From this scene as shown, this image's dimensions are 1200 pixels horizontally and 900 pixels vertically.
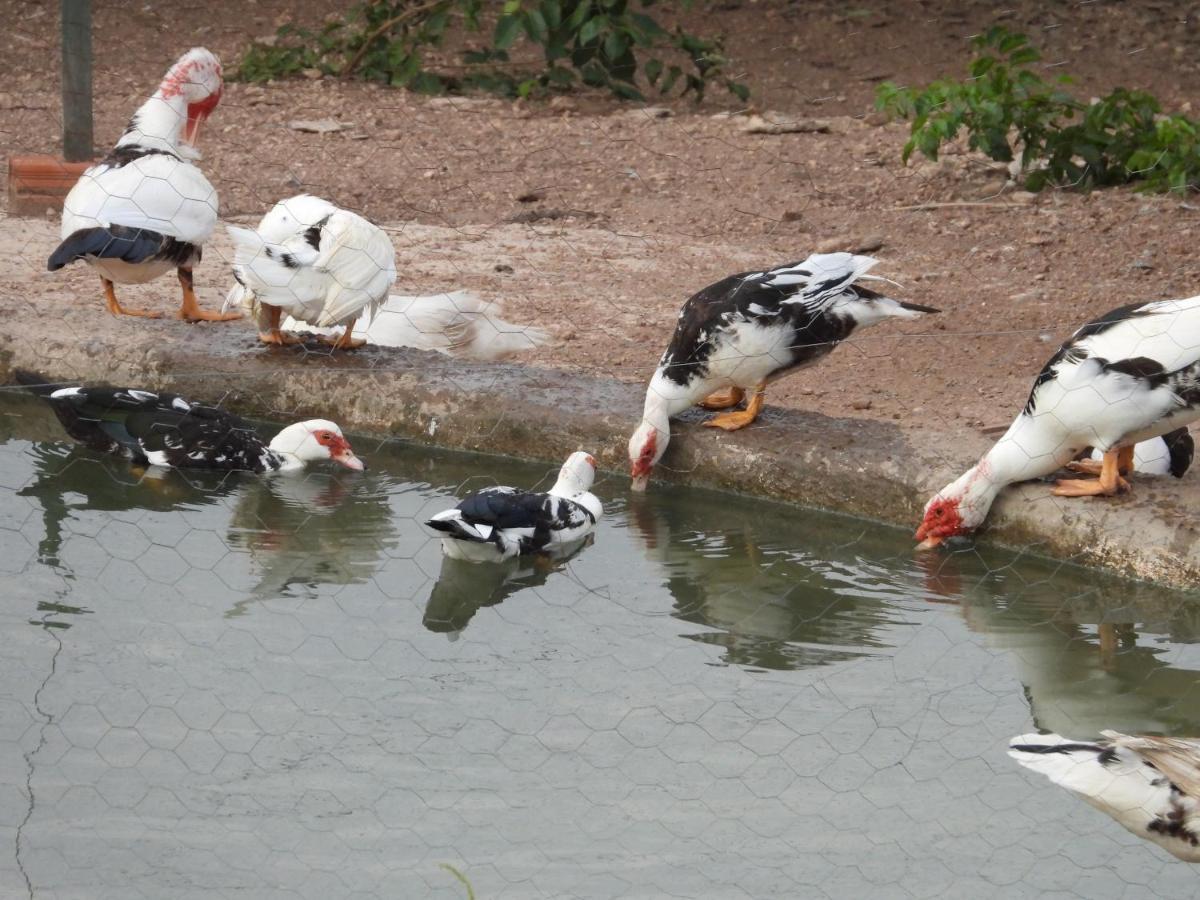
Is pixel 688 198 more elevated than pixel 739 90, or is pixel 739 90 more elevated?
pixel 739 90

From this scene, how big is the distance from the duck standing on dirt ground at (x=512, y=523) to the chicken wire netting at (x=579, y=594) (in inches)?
3.7

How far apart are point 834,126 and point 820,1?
2.62 meters

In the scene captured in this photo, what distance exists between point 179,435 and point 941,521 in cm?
243

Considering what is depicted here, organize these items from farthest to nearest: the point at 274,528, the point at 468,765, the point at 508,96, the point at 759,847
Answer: the point at 508,96 < the point at 274,528 < the point at 468,765 < the point at 759,847

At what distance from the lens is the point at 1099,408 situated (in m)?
4.88

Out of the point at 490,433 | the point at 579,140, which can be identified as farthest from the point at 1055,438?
the point at 579,140

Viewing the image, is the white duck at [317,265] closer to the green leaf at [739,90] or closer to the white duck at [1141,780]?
the white duck at [1141,780]

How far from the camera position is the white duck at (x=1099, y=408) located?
485 cm

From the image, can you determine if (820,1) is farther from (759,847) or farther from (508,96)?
(759,847)

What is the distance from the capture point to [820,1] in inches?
473

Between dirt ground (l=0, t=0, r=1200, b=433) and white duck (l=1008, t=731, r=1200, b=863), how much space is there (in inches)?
96.8

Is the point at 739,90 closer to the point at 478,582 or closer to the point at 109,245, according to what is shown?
the point at 109,245

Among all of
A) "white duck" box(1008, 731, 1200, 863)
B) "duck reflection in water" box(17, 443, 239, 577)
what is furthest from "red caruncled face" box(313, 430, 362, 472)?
"white duck" box(1008, 731, 1200, 863)

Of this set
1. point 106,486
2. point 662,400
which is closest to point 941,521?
point 662,400
